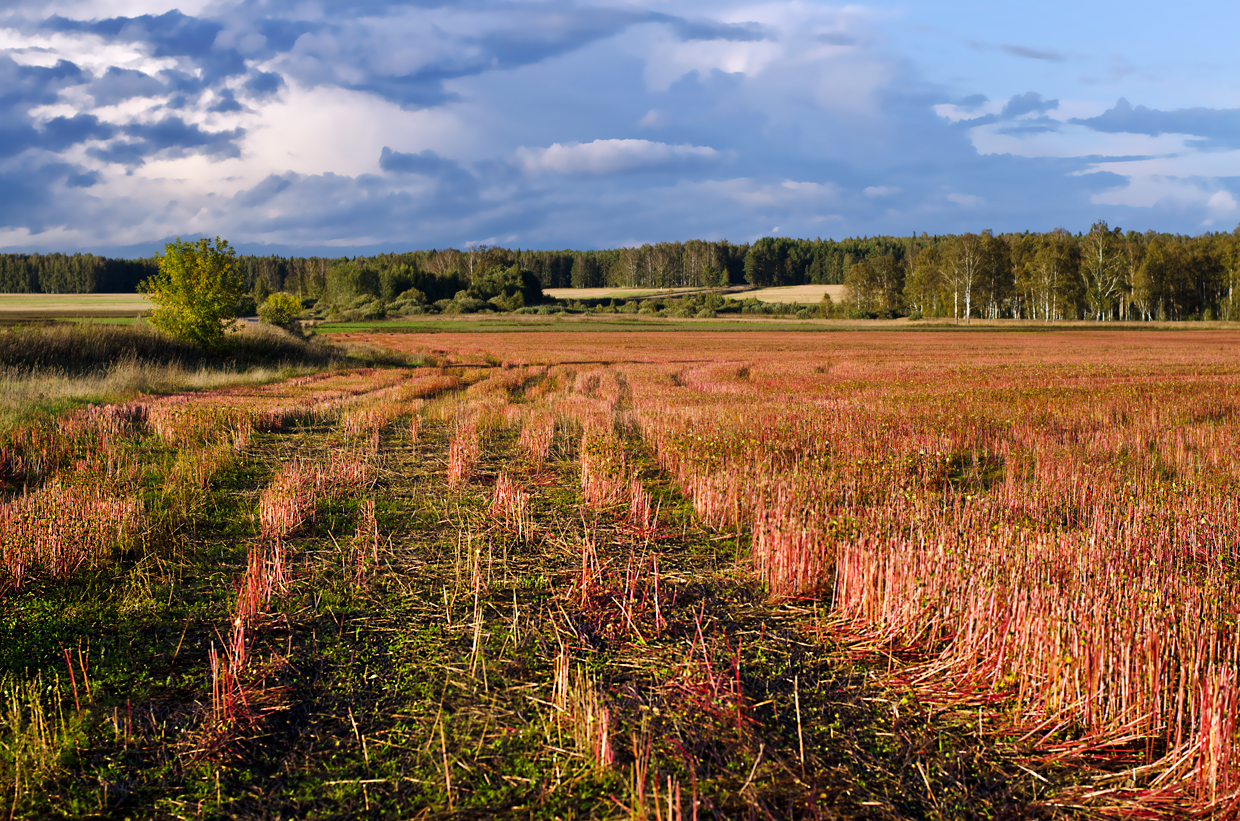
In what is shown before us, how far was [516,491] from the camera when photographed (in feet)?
30.2

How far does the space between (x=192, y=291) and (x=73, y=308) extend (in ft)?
270

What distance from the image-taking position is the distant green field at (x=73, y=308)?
Result: 75.4 meters

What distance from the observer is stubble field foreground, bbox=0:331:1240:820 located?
349 cm

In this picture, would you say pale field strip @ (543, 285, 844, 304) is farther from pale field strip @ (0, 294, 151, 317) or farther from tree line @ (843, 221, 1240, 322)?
pale field strip @ (0, 294, 151, 317)

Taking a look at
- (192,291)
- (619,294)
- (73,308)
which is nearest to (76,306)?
(73,308)

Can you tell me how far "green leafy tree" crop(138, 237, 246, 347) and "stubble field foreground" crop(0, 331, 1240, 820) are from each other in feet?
77.0

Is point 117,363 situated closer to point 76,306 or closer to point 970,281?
point 76,306

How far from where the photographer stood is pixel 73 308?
9275 cm

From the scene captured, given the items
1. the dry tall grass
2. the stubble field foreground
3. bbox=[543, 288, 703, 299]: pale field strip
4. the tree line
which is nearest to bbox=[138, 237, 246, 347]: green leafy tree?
the dry tall grass

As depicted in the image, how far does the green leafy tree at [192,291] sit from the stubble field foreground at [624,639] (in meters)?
23.5

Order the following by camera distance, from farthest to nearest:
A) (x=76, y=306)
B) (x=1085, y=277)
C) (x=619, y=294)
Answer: (x=619, y=294), (x=76, y=306), (x=1085, y=277)

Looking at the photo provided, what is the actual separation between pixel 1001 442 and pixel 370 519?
419 inches

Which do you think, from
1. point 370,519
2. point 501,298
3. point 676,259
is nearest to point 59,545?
point 370,519

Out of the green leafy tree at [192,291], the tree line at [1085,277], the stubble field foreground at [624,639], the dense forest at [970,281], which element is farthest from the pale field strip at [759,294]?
the stubble field foreground at [624,639]
